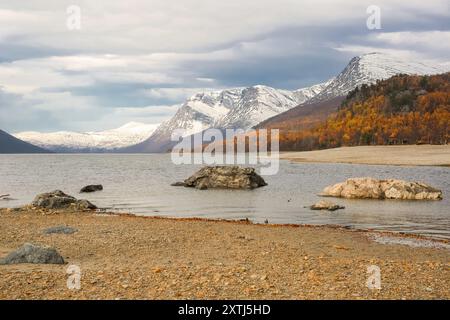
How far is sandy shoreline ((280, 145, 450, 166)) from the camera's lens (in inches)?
4107

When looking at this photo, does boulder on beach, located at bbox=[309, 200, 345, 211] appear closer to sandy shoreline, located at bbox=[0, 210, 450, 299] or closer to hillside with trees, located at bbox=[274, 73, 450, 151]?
sandy shoreline, located at bbox=[0, 210, 450, 299]

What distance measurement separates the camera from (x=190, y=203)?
40.7 metres

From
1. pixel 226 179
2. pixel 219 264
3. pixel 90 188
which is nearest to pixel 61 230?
pixel 219 264

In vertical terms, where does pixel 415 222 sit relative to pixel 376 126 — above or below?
below

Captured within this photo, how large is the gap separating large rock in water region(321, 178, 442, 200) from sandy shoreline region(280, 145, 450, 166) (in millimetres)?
59523

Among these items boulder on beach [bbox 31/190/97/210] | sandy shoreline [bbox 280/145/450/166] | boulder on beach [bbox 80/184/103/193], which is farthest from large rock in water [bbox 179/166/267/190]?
sandy shoreline [bbox 280/145/450/166]

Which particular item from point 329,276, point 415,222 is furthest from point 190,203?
point 329,276

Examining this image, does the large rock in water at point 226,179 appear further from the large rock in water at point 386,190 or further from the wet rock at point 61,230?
the wet rock at point 61,230

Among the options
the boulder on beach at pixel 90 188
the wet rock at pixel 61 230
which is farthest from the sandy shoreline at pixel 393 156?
the wet rock at pixel 61 230

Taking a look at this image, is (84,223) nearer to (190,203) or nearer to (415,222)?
(190,203)

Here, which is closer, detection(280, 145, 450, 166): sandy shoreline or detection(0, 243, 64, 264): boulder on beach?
detection(0, 243, 64, 264): boulder on beach

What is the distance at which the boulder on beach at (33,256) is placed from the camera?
14539mm
